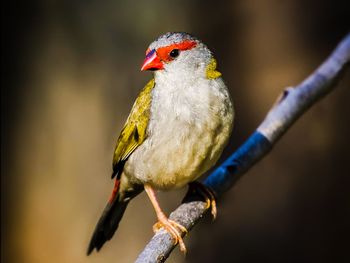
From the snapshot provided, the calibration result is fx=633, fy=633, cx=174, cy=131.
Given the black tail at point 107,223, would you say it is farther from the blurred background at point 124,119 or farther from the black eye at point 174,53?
the blurred background at point 124,119

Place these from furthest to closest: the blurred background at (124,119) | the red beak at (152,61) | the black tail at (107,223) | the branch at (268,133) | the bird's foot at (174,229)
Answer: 1. the blurred background at (124,119)
2. the black tail at (107,223)
3. the branch at (268,133)
4. the red beak at (152,61)
5. the bird's foot at (174,229)

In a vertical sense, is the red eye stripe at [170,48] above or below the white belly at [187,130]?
above

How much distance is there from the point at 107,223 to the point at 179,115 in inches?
42.7

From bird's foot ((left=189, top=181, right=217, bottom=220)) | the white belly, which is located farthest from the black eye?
bird's foot ((left=189, top=181, right=217, bottom=220))

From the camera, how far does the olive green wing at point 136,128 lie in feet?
11.1

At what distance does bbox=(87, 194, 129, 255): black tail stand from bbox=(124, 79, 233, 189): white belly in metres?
0.65

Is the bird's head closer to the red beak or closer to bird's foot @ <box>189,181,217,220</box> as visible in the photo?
the red beak

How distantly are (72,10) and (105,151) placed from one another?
1275 millimetres

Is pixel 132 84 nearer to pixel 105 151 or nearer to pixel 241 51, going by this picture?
pixel 105 151

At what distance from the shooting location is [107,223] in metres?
3.95

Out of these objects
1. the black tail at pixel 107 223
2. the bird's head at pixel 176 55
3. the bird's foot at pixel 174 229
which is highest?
the bird's head at pixel 176 55

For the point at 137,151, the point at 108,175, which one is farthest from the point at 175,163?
the point at 108,175

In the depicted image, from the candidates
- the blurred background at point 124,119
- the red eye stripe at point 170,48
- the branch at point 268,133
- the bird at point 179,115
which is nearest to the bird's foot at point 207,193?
the branch at point 268,133

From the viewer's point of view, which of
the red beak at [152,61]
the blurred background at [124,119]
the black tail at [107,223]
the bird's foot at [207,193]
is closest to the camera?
the red beak at [152,61]
